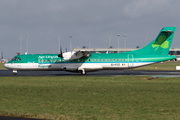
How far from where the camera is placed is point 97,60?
133 ft

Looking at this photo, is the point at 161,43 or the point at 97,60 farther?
the point at 161,43

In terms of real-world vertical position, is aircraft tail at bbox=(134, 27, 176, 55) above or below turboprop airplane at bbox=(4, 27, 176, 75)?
above

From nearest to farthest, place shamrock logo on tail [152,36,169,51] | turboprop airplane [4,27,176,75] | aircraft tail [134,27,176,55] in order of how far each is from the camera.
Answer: turboprop airplane [4,27,176,75]
aircraft tail [134,27,176,55]
shamrock logo on tail [152,36,169,51]

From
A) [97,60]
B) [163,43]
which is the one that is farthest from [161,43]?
[97,60]

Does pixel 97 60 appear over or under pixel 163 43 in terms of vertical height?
under

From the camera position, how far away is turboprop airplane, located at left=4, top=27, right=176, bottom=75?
131ft

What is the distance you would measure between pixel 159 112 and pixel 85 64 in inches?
1130

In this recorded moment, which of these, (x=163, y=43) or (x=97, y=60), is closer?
(x=97, y=60)

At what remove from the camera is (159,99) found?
16.5 meters

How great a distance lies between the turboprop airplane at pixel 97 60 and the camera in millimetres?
39938

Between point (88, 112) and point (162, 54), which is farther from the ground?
point (162, 54)

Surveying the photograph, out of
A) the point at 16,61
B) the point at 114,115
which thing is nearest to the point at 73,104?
the point at 114,115

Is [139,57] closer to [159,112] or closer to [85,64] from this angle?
[85,64]

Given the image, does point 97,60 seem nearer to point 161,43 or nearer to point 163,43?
point 161,43
